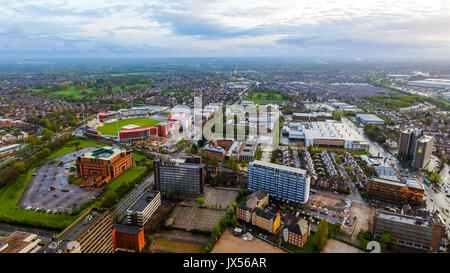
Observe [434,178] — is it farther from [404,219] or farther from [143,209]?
[143,209]

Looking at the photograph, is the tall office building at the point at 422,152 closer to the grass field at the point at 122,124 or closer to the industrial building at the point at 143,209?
the industrial building at the point at 143,209

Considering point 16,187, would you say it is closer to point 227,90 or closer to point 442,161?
point 442,161

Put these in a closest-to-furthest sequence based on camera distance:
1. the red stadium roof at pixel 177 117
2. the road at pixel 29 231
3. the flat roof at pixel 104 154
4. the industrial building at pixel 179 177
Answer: the road at pixel 29 231 < the industrial building at pixel 179 177 < the flat roof at pixel 104 154 < the red stadium roof at pixel 177 117

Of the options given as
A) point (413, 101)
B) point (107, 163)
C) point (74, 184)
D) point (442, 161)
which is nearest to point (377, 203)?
point (442, 161)

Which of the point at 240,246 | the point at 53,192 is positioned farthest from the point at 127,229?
the point at 53,192

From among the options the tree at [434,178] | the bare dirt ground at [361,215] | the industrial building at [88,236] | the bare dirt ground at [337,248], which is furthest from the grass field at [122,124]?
the tree at [434,178]

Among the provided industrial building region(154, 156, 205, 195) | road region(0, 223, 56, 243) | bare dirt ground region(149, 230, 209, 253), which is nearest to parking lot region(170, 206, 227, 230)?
bare dirt ground region(149, 230, 209, 253)
